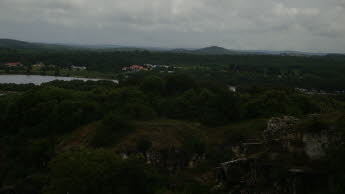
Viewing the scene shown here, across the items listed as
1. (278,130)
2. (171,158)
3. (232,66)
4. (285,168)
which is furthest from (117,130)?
(232,66)

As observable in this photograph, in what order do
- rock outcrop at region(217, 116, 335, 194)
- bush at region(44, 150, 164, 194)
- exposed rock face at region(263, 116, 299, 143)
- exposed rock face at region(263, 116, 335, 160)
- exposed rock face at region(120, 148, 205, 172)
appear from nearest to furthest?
rock outcrop at region(217, 116, 335, 194) → exposed rock face at region(263, 116, 335, 160) → bush at region(44, 150, 164, 194) → exposed rock face at region(263, 116, 299, 143) → exposed rock face at region(120, 148, 205, 172)

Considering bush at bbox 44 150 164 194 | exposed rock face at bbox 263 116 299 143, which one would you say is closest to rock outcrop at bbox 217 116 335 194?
exposed rock face at bbox 263 116 299 143

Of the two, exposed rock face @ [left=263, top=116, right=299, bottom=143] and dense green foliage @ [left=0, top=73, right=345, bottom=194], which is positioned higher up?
exposed rock face @ [left=263, top=116, right=299, bottom=143]

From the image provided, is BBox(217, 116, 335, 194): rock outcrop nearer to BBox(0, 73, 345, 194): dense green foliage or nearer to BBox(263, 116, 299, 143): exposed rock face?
BBox(263, 116, 299, 143): exposed rock face

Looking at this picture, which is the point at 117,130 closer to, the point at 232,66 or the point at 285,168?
the point at 285,168

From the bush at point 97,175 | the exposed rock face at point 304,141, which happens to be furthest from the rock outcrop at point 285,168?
the bush at point 97,175

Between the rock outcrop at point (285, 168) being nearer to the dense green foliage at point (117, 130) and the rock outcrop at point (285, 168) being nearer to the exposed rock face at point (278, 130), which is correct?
the exposed rock face at point (278, 130)

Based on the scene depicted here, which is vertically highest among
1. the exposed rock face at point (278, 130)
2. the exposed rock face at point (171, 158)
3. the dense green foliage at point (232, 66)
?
the exposed rock face at point (278, 130)

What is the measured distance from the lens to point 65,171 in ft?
49.5

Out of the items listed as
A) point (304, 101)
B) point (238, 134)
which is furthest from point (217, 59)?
point (238, 134)

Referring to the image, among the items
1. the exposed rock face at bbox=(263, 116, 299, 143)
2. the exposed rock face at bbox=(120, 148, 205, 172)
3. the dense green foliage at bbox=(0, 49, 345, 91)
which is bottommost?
the exposed rock face at bbox=(120, 148, 205, 172)

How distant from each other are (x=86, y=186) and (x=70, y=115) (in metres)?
15.8

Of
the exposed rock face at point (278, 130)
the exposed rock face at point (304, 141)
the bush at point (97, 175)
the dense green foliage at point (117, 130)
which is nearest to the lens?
the exposed rock face at point (304, 141)

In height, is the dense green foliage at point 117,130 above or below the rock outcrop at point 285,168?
below
